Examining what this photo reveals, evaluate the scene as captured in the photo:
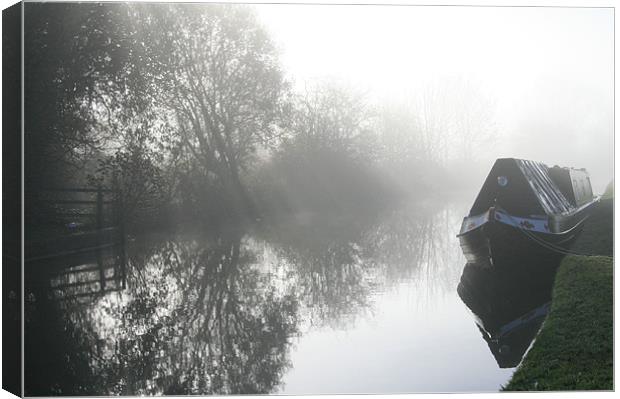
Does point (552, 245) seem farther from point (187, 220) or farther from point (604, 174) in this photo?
point (187, 220)

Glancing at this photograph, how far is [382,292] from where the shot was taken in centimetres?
532

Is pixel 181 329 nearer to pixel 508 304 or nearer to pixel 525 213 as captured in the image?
pixel 508 304

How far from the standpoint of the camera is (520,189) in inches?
213

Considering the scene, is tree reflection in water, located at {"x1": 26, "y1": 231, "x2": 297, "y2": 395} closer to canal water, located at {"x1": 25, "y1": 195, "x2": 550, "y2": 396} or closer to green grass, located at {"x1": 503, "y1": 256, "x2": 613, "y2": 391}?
canal water, located at {"x1": 25, "y1": 195, "x2": 550, "y2": 396}

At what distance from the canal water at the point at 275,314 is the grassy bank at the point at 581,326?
6.4 inches

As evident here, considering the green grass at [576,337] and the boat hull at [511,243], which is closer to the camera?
the green grass at [576,337]

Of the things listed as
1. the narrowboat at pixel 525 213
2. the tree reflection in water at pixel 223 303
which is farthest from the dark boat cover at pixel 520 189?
the tree reflection in water at pixel 223 303

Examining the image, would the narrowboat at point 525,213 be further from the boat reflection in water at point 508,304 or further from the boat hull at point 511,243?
the boat reflection in water at point 508,304

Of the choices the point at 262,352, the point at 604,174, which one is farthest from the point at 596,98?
the point at 262,352

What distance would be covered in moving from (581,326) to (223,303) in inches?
111

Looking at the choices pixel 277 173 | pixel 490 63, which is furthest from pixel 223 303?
pixel 490 63

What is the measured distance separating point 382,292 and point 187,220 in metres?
1.67

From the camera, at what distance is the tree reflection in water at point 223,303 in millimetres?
4895

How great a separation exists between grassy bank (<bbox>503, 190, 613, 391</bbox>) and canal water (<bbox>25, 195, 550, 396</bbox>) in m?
0.16
